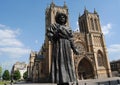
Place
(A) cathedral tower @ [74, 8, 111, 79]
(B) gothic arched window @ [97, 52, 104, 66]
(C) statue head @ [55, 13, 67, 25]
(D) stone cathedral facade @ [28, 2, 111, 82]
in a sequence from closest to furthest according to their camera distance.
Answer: (C) statue head @ [55, 13, 67, 25] → (D) stone cathedral facade @ [28, 2, 111, 82] → (A) cathedral tower @ [74, 8, 111, 79] → (B) gothic arched window @ [97, 52, 104, 66]

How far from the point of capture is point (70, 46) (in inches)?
189

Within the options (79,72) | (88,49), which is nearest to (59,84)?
(79,72)

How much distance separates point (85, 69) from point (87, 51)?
229 inches

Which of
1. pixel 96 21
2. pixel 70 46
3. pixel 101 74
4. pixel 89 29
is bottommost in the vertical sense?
pixel 101 74

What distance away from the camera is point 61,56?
14.4 feet

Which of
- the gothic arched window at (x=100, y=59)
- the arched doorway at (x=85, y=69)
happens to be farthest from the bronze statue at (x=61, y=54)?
the gothic arched window at (x=100, y=59)

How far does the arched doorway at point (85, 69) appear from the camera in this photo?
1678 inches

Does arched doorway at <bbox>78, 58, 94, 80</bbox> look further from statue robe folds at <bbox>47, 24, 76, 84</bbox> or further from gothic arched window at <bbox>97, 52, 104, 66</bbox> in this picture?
statue robe folds at <bbox>47, 24, 76, 84</bbox>

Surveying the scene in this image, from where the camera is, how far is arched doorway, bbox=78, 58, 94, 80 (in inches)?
1678

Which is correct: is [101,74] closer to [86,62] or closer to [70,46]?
[86,62]

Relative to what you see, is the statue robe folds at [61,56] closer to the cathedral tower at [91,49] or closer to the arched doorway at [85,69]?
the cathedral tower at [91,49]

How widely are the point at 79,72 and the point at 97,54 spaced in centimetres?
865

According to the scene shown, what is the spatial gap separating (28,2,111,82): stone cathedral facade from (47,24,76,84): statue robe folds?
35305 mm

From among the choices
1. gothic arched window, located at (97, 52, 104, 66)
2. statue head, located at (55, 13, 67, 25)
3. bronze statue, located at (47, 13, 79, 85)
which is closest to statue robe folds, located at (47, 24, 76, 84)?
bronze statue, located at (47, 13, 79, 85)
